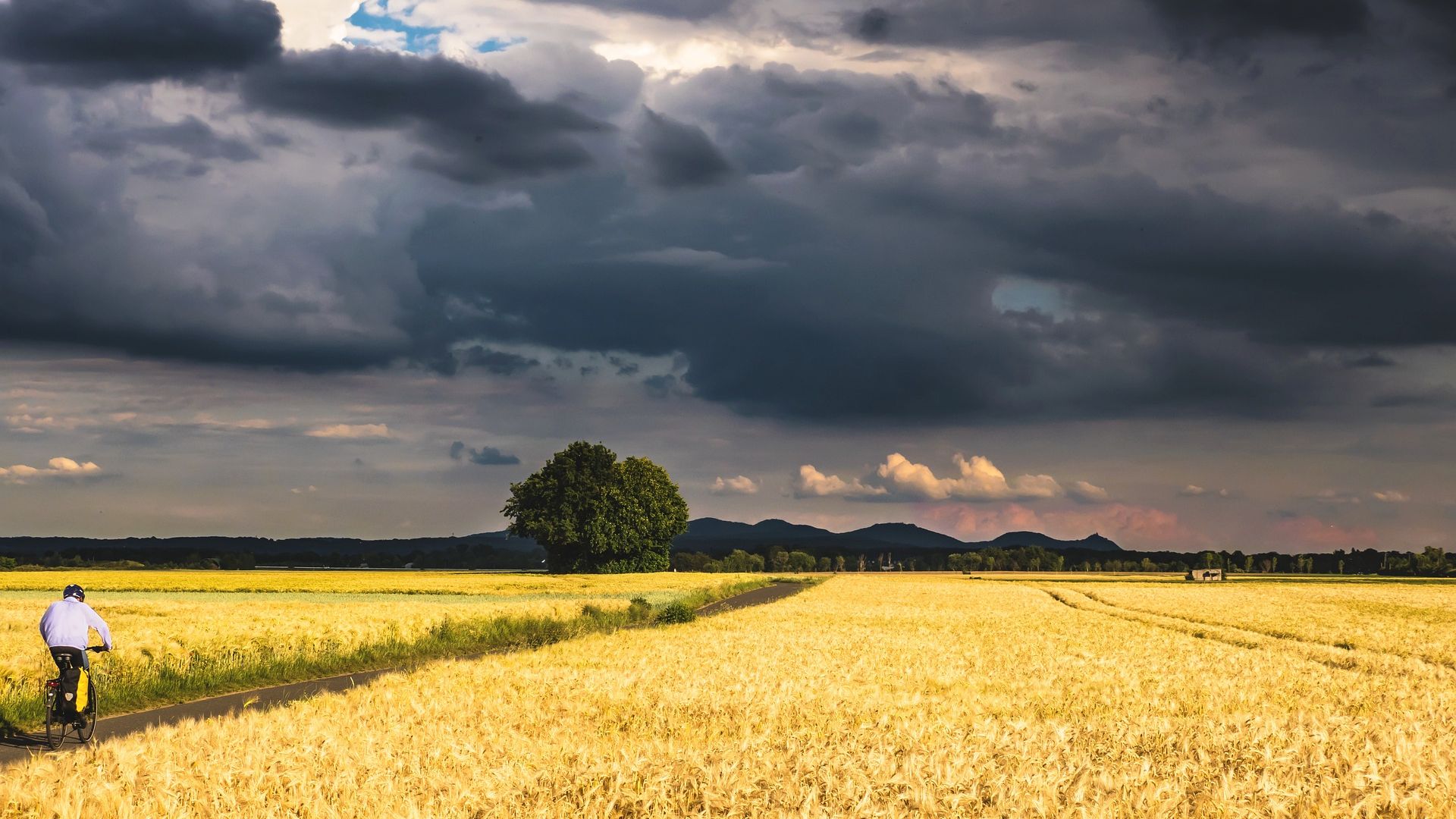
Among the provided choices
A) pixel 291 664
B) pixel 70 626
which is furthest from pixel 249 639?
pixel 70 626

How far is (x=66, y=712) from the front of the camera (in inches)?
683

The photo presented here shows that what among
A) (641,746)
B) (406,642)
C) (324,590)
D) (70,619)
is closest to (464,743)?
(641,746)

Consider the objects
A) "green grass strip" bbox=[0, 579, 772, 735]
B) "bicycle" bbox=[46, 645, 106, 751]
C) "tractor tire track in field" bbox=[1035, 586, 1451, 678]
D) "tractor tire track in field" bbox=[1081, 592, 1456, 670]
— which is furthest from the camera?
"tractor tire track in field" bbox=[1081, 592, 1456, 670]

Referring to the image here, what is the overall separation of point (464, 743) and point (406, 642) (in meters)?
24.1

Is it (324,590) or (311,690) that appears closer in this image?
(311,690)

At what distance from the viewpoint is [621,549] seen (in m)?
121

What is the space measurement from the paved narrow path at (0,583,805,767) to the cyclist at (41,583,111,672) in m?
1.45

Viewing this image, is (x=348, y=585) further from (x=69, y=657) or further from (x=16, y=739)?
(x=69, y=657)

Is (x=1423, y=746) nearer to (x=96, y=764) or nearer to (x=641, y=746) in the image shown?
(x=641, y=746)

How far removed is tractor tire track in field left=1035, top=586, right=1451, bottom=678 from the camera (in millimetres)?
28250

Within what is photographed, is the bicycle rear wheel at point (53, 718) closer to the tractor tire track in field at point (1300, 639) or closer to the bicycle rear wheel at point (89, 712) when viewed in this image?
the bicycle rear wheel at point (89, 712)

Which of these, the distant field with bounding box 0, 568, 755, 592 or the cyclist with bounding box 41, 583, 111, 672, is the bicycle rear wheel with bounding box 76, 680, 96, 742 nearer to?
the cyclist with bounding box 41, 583, 111, 672

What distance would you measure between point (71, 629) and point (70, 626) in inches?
2.5

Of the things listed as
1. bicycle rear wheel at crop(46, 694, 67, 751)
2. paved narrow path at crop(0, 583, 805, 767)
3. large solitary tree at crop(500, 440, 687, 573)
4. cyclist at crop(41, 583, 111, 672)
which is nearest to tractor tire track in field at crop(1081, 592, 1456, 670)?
paved narrow path at crop(0, 583, 805, 767)
